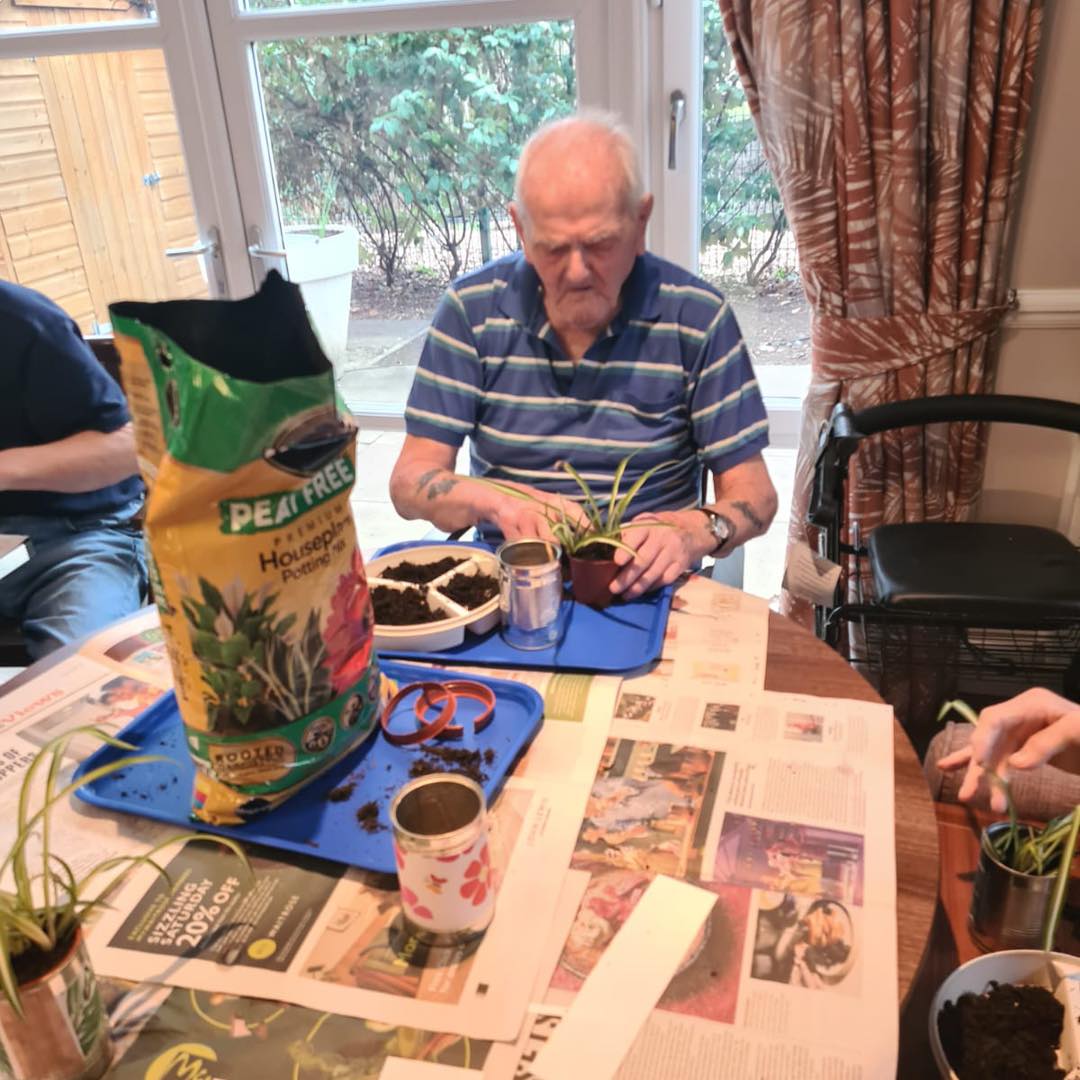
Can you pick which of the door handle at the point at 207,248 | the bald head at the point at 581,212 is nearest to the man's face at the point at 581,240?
the bald head at the point at 581,212

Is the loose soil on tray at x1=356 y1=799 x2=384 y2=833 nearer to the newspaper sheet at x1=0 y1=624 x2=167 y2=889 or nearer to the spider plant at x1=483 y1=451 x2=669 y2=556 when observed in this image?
the newspaper sheet at x1=0 y1=624 x2=167 y2=889

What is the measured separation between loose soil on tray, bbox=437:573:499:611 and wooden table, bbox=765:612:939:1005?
38 cm

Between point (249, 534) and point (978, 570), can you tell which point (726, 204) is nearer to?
point (978, 570)

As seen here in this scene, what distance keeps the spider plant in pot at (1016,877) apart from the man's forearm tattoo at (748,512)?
1.88 ft

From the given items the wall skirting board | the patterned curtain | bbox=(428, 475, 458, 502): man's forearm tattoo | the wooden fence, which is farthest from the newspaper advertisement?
the wooden fence

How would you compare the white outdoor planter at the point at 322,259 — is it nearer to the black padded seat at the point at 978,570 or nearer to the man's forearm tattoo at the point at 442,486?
the man's forearm tattoo at the point at 442,486

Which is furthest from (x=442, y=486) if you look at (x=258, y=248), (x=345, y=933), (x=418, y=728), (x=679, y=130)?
(x=258, y=248)

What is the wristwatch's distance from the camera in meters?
1.53

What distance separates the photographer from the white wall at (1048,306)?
6.65ft

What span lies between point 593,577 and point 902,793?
49 cm

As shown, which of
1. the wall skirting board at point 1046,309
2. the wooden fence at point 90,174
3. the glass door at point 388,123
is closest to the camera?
the wall skirting board at point 1046,309

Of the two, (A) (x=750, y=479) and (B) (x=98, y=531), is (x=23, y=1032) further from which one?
(B) (x=98, y=531)

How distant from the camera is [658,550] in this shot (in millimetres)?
1375

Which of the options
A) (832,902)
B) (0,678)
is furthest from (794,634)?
(0,678)
